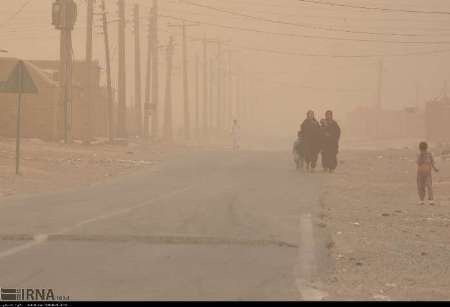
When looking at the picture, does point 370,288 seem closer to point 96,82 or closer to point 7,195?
point 7,195

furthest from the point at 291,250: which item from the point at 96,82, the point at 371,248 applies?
the point at 96,82

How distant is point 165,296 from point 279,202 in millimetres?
10451

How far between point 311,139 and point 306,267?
21.0m

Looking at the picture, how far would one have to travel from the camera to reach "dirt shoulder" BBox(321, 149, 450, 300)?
9.33 m

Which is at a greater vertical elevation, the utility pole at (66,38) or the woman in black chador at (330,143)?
the utility pole at (66,38)

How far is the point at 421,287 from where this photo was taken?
945 cm

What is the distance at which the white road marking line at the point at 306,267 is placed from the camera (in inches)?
341

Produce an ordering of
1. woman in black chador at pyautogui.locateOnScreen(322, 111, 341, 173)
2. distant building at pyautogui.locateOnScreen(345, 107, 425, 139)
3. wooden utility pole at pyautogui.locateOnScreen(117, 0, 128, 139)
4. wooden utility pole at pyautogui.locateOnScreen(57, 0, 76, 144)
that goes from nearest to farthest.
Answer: woman in black chador at pyautogui.locateOnScreen(322, 111, 341, 173) < wooden utility pole at pyautogui.locateOnScreen(57, 0, 76, 144) < wooden utility pole at pyautogui.locateOnScreen(117, 0, 128, 139) < distant building at pyautogui.locateOnScreen(345, 107, 425, 139)

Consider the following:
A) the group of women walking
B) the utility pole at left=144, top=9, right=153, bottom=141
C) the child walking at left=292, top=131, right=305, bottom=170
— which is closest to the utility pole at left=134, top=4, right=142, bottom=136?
the utility pole at left=144, top=9, right=153, bottom=141

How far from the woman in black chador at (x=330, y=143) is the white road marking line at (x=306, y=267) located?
16345 millimetres

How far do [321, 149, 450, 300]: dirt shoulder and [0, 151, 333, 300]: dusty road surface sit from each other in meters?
0.33

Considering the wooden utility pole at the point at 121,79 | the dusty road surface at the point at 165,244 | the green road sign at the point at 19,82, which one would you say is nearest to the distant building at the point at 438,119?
the wooden utility pole at the point at 121,79

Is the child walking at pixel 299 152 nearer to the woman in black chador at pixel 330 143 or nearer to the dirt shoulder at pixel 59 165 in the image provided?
the woman in black chador at pixel 330 143

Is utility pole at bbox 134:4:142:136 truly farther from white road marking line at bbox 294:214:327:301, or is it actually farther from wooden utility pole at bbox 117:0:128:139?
white road marking line at bbox 294:214:327:301
